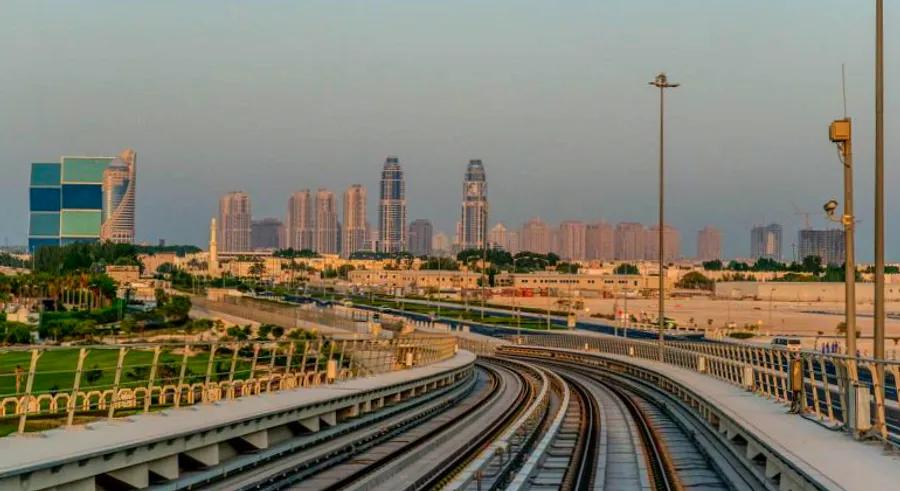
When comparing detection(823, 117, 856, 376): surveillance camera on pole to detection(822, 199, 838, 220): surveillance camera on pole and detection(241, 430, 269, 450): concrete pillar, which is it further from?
detection(241, 430, 269, 450): concrete pillar

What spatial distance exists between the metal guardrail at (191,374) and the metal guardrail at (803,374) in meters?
8.86

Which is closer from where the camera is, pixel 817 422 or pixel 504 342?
pixel 817 422

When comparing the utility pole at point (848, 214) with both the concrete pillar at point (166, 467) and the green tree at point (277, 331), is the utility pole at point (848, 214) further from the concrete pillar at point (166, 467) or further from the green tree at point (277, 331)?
the green tree at point (277, 331)

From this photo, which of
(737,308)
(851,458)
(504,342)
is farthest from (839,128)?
(737,308)

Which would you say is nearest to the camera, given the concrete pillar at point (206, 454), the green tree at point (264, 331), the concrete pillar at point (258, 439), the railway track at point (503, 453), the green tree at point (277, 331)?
the concrete pillar at point (206, 454)

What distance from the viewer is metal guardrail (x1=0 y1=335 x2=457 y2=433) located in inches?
680

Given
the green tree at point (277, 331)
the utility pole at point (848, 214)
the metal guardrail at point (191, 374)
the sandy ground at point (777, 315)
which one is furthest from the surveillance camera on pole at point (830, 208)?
the green tree at point (277, 331)

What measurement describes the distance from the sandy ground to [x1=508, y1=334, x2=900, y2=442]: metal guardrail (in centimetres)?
2787

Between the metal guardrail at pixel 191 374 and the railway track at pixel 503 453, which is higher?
the metal guardrail at pixel 191 374

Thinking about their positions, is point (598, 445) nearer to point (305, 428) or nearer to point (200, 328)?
point (305, 428)

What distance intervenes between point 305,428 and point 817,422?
901 cm

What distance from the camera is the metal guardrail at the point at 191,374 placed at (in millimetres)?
17281

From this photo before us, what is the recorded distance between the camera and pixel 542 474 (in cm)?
2108

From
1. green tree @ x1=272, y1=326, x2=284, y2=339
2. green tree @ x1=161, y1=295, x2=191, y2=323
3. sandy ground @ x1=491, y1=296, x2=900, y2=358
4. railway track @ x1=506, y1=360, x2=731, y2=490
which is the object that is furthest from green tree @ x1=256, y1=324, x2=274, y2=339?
railway track @ x1=506, y1=360, x2=731, y2=490
